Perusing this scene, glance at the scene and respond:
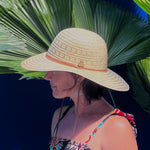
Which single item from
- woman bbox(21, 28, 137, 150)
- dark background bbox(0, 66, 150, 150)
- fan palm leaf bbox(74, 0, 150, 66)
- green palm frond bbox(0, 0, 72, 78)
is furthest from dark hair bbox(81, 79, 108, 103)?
dark background bbox(0, 66, 150, 150)

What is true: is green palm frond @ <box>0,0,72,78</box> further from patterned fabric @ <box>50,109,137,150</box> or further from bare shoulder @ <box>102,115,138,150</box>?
bare shoulder @ <box>102,115,138,150</box>

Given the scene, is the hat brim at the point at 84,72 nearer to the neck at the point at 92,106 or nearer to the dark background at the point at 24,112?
the neck at the point at 92,106

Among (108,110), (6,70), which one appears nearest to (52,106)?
(6,70)

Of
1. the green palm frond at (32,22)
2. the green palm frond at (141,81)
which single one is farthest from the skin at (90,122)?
the green palm frond at (141,81)

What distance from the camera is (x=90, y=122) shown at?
1.12 m

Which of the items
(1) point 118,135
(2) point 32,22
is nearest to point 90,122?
(1) point 118,135

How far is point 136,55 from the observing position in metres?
1.52

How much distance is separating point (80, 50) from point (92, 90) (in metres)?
0.17

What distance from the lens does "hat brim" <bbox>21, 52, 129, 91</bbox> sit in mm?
1005

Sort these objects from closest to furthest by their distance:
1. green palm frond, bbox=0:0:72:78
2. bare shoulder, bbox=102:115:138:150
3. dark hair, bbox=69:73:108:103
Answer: bare shoulder, bbox=102:115:138:150
dark hair, bbox=69:73:108:103
green palm frond, bbox=0:0:72:78

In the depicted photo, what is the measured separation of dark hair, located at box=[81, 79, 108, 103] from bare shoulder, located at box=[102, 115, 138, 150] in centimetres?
13

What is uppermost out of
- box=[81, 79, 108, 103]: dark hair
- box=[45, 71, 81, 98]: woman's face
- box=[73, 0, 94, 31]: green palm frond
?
box=[73, 0, 94, 31]: green palm frond

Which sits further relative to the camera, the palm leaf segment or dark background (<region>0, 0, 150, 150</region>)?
dark background (<region>0, 0, 150, 150</region>)

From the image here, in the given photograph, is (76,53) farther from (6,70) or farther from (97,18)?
(97,18)
